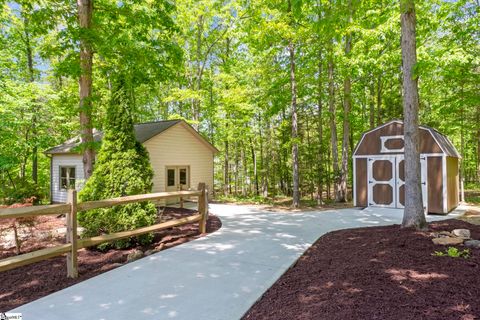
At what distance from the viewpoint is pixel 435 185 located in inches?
399

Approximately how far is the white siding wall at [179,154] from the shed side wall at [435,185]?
9.29 metres

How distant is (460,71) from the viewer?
1055 cm

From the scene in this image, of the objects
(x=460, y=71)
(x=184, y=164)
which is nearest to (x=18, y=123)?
(x=184, y=164)

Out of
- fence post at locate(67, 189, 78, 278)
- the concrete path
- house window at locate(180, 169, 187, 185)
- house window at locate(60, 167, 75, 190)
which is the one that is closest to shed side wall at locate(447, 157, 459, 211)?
the concrete path

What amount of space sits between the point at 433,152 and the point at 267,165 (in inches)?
474

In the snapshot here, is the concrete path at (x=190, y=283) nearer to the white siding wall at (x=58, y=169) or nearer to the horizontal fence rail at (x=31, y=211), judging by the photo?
the horizontal fence rail at (x=31, y=211)

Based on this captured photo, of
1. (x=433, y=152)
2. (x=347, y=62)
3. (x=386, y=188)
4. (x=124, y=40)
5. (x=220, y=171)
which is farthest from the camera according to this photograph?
(x=220, y=171)

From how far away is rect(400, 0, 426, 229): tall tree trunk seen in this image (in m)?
6.05

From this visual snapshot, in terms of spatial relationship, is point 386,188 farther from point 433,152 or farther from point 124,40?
point 124,40

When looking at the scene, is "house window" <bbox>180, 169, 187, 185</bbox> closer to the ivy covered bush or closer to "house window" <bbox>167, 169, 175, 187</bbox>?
"house window" <bbox>167, 169, 175, 187</bbox>

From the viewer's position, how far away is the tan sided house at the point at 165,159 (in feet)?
43.6

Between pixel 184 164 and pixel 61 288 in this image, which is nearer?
pixel 61 288

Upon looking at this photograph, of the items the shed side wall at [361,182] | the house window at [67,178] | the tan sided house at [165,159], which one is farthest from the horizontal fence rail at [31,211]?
the house window at [67,178]

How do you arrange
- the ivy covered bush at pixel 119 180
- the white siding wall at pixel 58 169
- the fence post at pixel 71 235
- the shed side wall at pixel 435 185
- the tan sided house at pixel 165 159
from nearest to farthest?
the fence post at pixel 71 235, the ivy covered bush at pixel 119 180, the shed side wall at pixel 435 185, the tan sided house at pixel 165 159, the white siding wall at pixel 58 169
